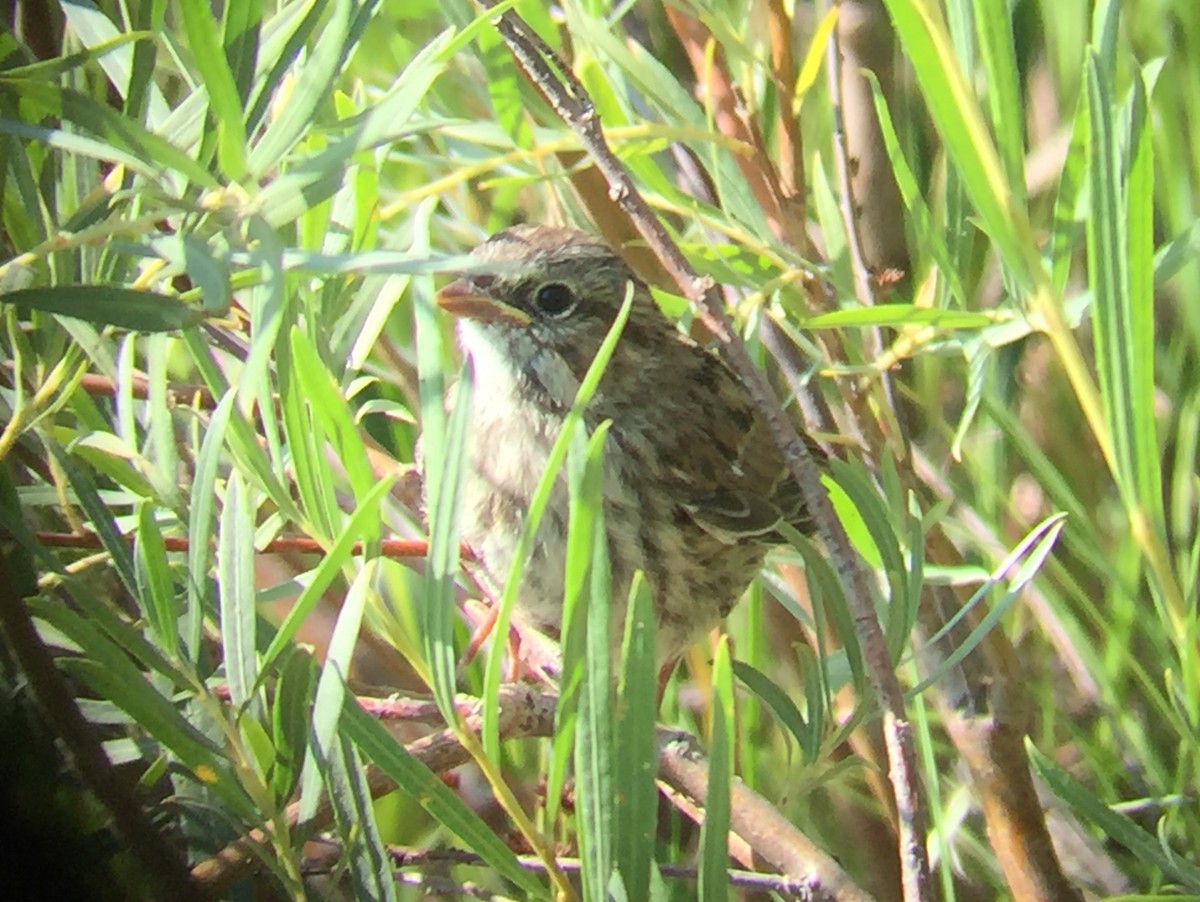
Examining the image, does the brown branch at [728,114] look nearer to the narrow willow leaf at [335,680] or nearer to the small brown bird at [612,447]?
the small brown bird at [612,447]

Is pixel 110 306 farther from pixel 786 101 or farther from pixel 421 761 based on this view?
pixel 786 101

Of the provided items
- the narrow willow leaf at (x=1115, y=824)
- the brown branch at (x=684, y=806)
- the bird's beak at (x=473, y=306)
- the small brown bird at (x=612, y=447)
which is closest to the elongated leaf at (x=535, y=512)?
the brown branch at (x=684, y=806)

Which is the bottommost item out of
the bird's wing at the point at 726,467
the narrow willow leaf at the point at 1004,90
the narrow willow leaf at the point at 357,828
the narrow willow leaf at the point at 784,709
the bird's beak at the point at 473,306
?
the bird's wing at the point at 726,467

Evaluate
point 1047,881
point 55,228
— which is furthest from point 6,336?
point 1047,881

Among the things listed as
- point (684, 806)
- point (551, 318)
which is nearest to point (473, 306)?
point (551, 318)

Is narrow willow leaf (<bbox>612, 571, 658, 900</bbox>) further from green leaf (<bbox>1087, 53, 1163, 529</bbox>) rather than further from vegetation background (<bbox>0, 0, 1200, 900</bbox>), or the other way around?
green leaf (<bbox>1087, 53, 1163, 529</bbox>)

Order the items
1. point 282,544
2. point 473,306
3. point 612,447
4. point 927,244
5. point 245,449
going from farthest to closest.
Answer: point 612,447 < point 473,306 < point 282,544 < point 927,244 < point 245,449
